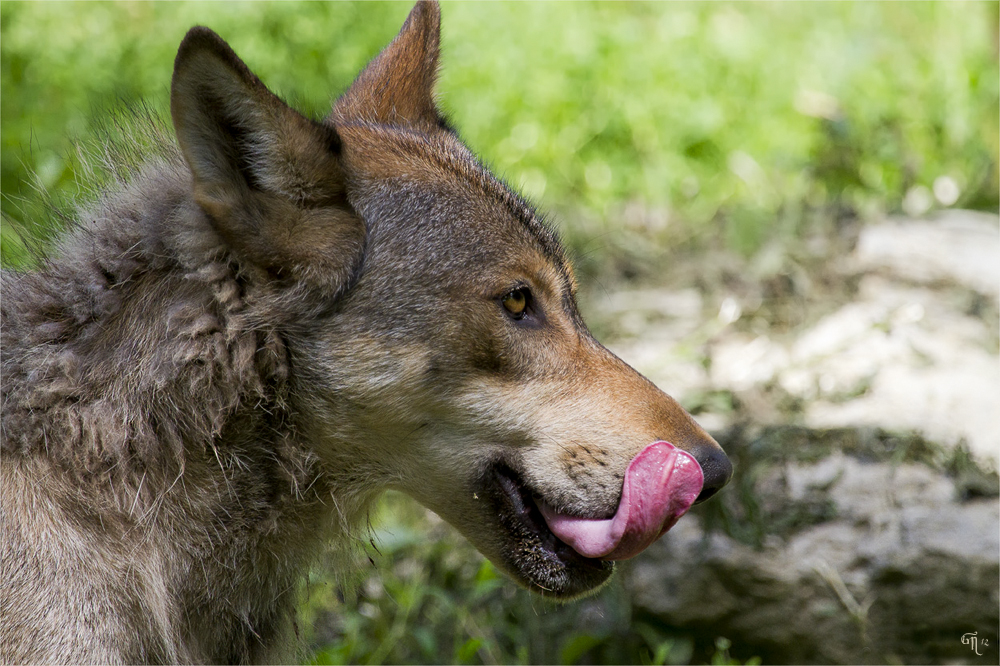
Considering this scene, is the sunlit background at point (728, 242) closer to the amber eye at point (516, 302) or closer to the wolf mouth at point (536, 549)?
the wolf mouth at point (536, 549)

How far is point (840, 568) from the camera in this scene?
13.8 feet

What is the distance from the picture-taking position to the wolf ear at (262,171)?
2.77 metres

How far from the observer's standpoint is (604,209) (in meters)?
7.65

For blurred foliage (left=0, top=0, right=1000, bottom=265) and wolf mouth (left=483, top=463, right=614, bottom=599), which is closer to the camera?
wolf mouth (left=483, top=463, right=614, bottom=599)

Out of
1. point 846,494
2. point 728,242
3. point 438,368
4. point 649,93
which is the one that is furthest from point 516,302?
point 649,93

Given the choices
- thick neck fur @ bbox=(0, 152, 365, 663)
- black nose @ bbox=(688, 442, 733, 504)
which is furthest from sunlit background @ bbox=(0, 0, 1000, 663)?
black nose @ bbox=(688, 442, 733, 504)

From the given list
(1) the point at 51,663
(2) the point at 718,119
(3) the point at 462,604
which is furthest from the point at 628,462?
(2) the point at 718,119

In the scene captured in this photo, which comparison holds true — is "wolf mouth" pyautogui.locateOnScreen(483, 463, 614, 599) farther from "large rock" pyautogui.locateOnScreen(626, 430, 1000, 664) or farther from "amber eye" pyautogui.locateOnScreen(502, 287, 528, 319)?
"large rock" pyautogui.locateOnScreen(626, 430, 1000, 664)

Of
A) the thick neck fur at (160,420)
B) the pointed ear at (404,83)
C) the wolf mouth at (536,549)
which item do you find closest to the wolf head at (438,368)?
the wolf mouth at (536,549)

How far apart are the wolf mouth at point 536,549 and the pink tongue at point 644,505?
0.08 metres

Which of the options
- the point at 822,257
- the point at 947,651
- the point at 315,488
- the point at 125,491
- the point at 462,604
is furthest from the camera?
the point at 822,257

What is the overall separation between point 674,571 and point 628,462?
1576 millimetres

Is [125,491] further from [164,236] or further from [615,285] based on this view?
[615,285]

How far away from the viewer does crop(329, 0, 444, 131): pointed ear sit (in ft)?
12.1
